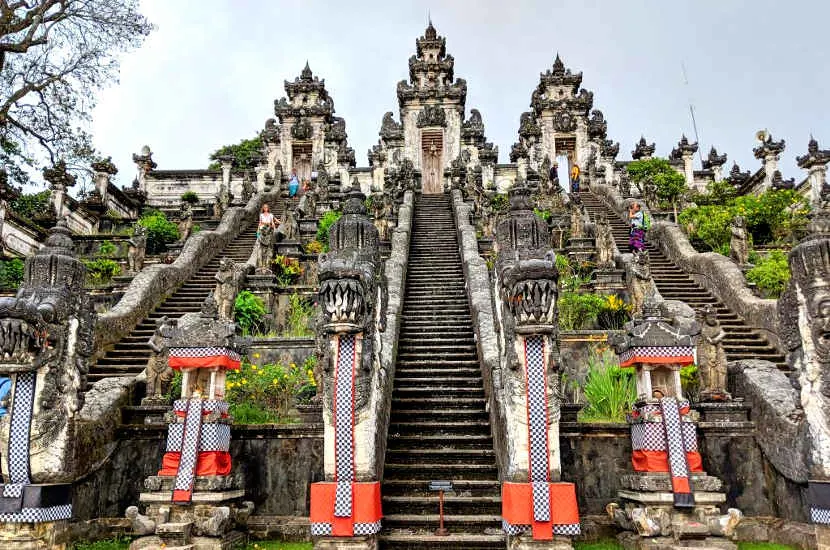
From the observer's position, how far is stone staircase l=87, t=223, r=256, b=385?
926 cm

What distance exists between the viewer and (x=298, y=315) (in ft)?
37.4

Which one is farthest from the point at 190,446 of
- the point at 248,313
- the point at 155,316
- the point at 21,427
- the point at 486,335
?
the point at 155,316

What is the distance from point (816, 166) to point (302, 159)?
73.8ft

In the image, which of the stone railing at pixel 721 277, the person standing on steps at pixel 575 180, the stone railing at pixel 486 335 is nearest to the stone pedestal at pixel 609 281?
the stone railing at pixel 721 277

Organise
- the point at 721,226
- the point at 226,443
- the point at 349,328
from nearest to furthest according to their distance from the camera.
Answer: the point at 349,328 < the point at 226,443 < the point at 721,226

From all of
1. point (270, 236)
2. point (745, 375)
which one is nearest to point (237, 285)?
point (270, 236)

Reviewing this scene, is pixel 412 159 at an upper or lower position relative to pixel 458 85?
lower

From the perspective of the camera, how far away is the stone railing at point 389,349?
6.20m

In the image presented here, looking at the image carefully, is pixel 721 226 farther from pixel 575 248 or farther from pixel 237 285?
pixel 237 285

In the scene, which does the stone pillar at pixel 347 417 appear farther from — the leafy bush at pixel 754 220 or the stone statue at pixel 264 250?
the leafy bush at pixel 754 220

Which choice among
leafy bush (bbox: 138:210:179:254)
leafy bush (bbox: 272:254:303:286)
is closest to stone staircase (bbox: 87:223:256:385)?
leafy bush (bbox: 272:254:303:286)

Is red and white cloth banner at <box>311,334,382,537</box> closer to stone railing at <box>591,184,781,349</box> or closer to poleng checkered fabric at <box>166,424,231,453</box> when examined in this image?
poleng checkered fabric at <box>166,424,231,453</box>

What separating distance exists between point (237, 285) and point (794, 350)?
9.35 metres

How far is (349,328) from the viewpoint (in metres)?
5.64
